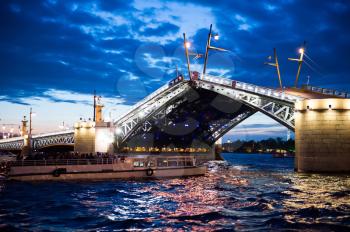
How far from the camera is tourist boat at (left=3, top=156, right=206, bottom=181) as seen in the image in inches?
1136

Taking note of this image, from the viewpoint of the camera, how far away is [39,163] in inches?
1169

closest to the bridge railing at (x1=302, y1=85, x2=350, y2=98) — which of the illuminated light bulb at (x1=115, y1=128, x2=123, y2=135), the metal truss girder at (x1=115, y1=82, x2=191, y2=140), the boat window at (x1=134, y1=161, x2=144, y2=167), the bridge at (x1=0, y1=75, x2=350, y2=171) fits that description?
the bridge at (x1=0, y1=75, x2=350, y2=171)

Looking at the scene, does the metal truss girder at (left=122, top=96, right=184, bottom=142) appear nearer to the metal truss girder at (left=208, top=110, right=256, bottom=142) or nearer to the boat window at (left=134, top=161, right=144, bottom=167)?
the metal truss girder at (left=208, top=110, right=256, bottom=142)

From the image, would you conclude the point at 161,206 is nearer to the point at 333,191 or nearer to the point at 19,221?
the point at 19,221

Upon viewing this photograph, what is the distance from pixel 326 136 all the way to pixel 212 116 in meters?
35.4

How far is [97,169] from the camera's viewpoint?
3112cm

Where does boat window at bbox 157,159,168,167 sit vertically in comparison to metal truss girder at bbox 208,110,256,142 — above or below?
below

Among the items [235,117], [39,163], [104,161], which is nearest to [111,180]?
[104,161]

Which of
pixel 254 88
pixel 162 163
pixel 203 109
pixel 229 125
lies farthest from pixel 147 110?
pixel 162 163

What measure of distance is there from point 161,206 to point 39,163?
1443 cm

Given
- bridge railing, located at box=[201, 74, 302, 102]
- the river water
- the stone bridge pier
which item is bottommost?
the river water

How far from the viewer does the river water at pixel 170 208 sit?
1420 centimetres

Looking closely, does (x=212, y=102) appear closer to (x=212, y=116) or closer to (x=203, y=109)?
(x=203, y=109)

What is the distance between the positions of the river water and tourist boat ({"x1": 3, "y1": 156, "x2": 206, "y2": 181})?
148cm
